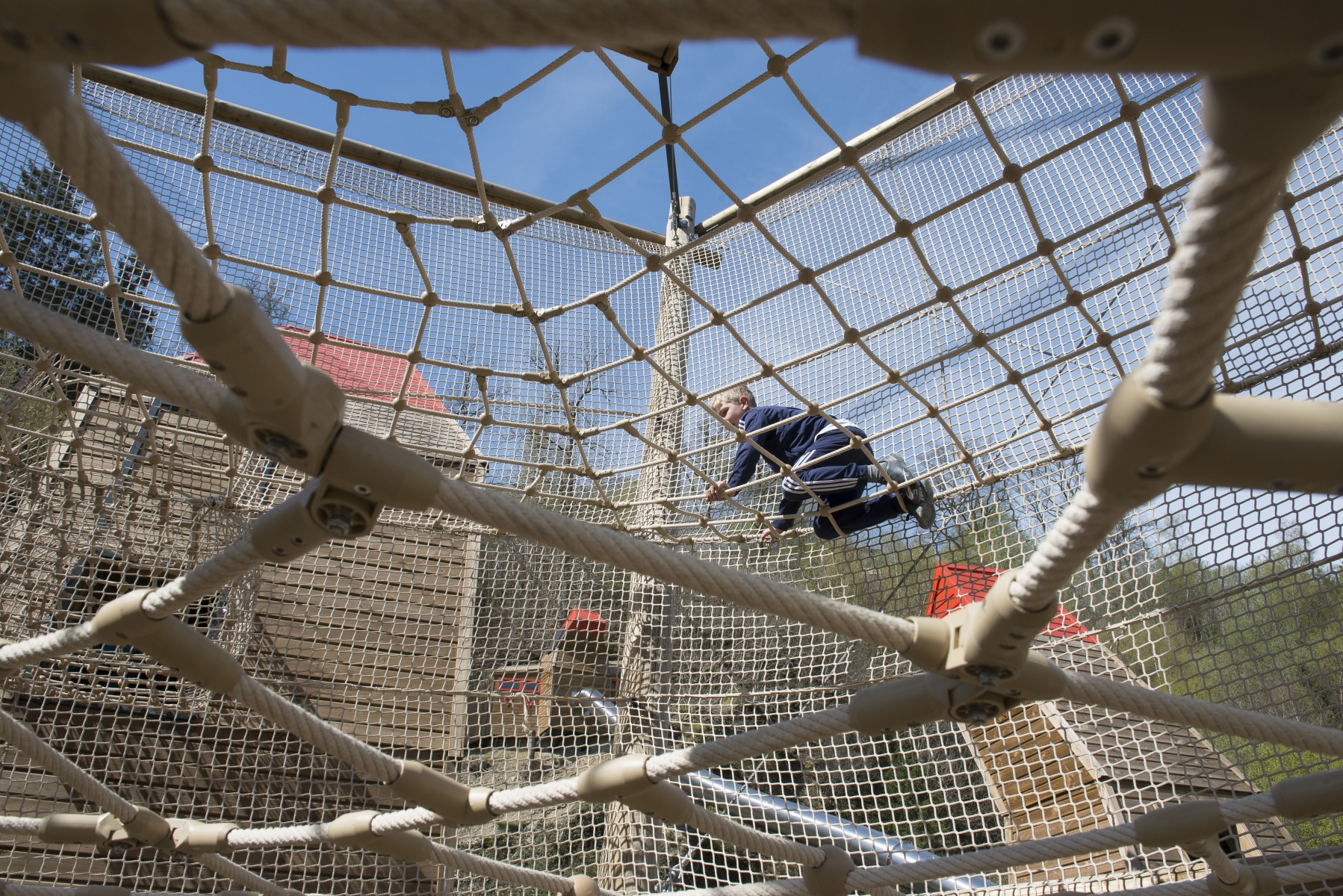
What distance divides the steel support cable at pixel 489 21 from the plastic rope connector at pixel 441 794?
3.61ft

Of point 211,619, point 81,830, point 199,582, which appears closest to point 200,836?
point 81,830

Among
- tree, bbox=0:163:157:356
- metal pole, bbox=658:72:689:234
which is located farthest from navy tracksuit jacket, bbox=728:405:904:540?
tree, bbox=0:163:157:356

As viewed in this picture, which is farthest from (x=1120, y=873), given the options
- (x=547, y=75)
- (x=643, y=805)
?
(x=547, y=75)

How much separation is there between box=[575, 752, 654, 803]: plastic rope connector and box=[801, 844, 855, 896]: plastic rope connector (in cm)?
43

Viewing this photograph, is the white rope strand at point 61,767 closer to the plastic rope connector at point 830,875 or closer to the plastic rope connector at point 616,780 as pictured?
the plastic rope connector at point 616,780

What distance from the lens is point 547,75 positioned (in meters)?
1.44

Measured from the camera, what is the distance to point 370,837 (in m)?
1.52

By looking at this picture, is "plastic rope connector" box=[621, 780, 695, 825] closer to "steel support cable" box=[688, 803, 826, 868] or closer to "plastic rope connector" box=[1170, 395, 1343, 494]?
"steel support cable" box=[688, 803, 826, 868]

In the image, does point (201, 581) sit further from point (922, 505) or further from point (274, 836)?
point (922, 505)

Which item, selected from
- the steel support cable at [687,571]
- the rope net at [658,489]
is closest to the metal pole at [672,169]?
the rope net at [658,489]

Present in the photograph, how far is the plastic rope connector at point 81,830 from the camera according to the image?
5.47 feet

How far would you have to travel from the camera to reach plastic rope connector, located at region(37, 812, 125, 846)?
1667 mm

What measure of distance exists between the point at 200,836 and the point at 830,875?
112cm

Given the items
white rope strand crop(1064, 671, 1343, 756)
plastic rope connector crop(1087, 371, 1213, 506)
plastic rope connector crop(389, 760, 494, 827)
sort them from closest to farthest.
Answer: plastic rope connector crop(1087, 371, 1213, 506)
white rope strand crop(1064, 671, 1343, 756)
plastic rope connector crop(389, 760, 494, 827)
